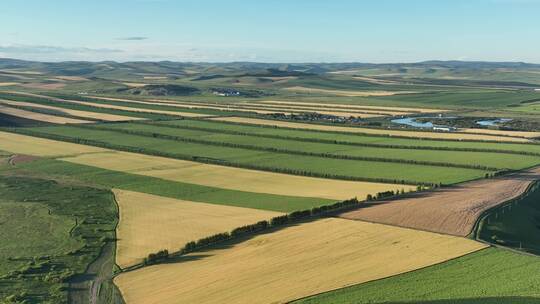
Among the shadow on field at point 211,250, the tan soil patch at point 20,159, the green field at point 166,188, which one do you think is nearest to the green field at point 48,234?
the green field at point 166,188

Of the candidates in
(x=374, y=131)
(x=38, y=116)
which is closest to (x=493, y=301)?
(x=374, y=131)

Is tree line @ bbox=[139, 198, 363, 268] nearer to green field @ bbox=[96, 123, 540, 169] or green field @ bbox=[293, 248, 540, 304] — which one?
green field @ bbox=[293, 248, 540, 304]

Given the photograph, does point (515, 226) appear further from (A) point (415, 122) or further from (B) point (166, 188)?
(A) point (415, 122)

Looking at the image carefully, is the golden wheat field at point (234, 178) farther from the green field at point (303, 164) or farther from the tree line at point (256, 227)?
the tree line at point (256, 227)

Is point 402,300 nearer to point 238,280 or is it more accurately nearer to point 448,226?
point 238,280

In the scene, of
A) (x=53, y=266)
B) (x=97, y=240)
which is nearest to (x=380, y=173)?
(x=97, y=240)
